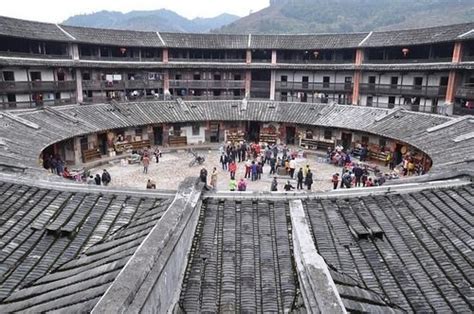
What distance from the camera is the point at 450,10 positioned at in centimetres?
10781

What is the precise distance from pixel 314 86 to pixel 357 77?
5.02m

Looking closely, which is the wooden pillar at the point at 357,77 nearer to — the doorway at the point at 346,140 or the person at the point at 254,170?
the doorway at the point at 346,140

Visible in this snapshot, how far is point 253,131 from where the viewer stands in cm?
4272

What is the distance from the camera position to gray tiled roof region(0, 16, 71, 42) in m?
33.0

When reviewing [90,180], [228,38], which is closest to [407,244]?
[90,180]

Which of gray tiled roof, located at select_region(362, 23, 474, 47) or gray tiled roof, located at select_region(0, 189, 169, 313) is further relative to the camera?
gray tiled roof, located at select_region(362, 23, 474, 47)

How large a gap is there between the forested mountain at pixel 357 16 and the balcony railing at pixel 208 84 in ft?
235

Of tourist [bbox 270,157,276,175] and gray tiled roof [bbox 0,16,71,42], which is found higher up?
gray tiled roof [bbox 0,16,71,42]

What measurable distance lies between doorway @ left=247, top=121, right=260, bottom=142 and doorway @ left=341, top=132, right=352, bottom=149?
922 centimetres

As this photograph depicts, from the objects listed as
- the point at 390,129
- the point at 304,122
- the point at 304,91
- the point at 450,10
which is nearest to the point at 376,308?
the point at 390,129

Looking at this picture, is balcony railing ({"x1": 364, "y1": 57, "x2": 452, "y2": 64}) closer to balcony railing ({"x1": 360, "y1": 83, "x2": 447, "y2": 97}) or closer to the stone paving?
balcony railing ({"x1": 360, "y1": 83, "x2": 447, "y2": 97})

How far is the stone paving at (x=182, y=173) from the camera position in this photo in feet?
89.3

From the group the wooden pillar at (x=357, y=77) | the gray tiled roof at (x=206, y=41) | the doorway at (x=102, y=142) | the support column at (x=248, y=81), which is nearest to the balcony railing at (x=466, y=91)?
the wooden pillar at (x=357, y=77)

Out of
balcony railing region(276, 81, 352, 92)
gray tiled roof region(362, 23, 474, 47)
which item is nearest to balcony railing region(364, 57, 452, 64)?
gray tiled roof region(362, 23, 474, 47)
